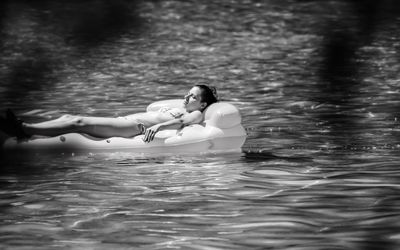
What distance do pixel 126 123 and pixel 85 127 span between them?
1.17 feet

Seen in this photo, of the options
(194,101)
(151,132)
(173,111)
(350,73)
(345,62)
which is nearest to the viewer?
(151,132)

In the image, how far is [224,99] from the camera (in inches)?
476

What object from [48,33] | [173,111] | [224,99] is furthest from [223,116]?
[48,33]

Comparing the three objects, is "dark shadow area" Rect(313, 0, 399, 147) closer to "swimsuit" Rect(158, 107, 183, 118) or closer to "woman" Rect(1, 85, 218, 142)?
"woman" Rect(1, 85, 218, 142)

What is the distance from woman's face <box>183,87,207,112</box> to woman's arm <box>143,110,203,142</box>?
0.08 m

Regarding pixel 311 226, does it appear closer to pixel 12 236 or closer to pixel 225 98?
pixel 12 236

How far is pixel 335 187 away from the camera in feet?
22.5

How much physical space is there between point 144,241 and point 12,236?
29.7 inches

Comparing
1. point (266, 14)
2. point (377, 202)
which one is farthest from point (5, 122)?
point (266, 14)

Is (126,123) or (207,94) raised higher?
(207,94)

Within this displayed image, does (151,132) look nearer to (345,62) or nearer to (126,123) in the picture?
(126,123)

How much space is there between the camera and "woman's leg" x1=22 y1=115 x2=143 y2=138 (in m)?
8.44

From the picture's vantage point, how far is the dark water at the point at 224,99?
18.7 feet

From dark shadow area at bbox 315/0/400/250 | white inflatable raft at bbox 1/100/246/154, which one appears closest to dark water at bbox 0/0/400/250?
dark shadow area at bbox 315/0/400/250
